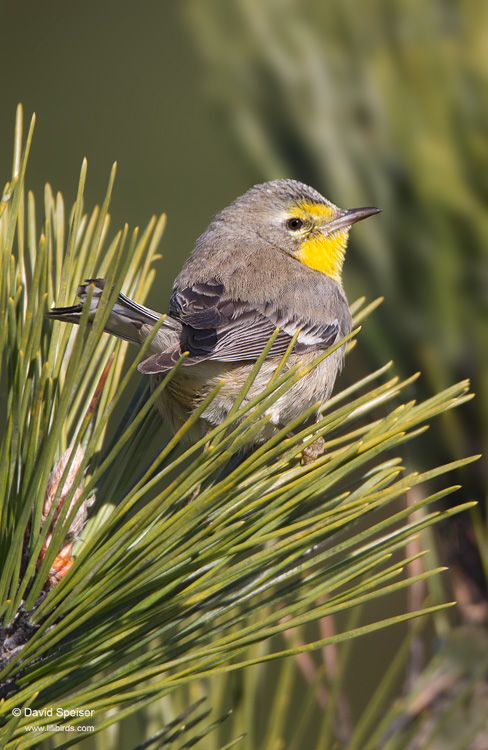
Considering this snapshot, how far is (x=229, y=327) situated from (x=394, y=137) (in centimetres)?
86

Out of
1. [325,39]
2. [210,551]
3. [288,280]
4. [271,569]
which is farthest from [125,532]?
[288,280]

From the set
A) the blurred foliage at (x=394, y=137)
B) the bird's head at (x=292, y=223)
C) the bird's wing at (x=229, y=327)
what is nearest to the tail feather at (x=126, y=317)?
the bird's wing at (x=229, y=327)

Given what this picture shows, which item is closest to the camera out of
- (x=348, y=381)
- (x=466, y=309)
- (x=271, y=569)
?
(x=271, y=569)

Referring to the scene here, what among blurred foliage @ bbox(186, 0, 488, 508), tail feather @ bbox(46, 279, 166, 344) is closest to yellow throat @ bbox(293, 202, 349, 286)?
blurred foliage @ bbox(186, 0, 488, 508)

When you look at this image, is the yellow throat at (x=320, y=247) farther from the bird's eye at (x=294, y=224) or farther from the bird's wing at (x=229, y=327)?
the bird's wing at (x=229, y=327)

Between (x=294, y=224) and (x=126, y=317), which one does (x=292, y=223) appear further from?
(x=126, y=317)

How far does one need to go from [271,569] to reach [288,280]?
1708mm

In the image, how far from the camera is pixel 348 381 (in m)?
2.00

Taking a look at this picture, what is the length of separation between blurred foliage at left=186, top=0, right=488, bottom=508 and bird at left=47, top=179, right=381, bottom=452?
0.68ft

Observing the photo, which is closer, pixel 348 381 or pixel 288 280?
pixel 348 381

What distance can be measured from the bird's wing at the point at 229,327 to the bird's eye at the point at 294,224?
0.58m

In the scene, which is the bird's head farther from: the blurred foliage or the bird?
the blurred foliage

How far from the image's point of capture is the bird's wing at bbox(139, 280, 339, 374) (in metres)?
2.23

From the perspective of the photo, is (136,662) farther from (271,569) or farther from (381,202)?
(381,202)
